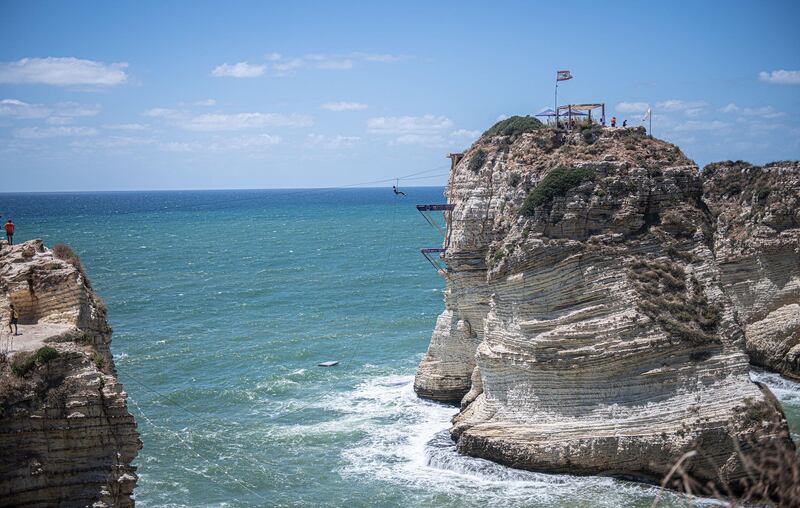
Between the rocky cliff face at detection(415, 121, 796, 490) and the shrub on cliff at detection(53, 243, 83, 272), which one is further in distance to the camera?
the rocky cliff face at detection(415, 121, 796, 490)

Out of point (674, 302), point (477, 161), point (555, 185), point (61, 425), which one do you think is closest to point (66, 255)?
point (61, 425)

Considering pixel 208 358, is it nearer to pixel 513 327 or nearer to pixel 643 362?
pixel 513 327

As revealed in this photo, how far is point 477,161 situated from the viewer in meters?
39.6

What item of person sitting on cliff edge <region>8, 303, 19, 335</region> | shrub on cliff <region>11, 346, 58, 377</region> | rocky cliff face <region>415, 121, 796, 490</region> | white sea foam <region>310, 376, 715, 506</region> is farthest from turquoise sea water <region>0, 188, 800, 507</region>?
shrub on cliff <region>11, 346, 58, 377</region>

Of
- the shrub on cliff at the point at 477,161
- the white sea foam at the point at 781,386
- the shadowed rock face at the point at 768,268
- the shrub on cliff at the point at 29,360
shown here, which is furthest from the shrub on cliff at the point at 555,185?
the shrub on cliff at the point at 29,360

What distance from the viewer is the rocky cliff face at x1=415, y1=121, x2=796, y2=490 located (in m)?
29.5

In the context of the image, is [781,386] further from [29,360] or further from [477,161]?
[29,360]

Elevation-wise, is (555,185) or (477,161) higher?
(477,161)

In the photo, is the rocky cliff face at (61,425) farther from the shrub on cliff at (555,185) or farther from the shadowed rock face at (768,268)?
the shadowed rock face at (768,268)

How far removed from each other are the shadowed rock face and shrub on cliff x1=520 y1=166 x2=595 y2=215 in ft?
51.4

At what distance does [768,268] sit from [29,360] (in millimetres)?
41620

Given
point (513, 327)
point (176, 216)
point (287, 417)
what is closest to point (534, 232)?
point (513, 327)

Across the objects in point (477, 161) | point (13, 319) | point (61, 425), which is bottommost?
point (61, 425)

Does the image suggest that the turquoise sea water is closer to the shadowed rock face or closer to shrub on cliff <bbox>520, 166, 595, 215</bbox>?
the shadowed rock face
